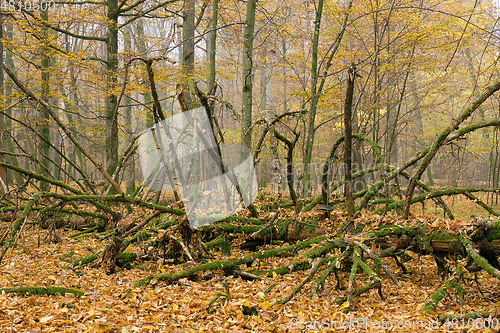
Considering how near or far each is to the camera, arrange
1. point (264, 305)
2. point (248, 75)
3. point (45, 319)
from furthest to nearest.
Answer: point (248, 75) → point (264, 305) → point (45, 319)

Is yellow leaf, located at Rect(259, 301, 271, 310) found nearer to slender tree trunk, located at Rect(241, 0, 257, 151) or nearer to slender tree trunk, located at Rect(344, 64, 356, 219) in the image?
slender tree trunk, located at Rect(344, 64, 356, 219)

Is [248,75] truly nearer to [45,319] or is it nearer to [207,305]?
[207,305]

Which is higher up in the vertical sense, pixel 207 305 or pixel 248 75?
pixel 248 75

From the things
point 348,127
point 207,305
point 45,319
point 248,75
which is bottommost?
point 207,305

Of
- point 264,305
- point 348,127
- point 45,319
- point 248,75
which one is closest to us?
point 45,319

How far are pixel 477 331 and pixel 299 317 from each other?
125 cm

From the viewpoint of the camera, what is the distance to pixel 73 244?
4996mm

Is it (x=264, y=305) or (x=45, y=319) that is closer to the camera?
(x=45, y=319)

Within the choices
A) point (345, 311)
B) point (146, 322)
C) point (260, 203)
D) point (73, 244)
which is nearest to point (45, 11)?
point (73, 244)

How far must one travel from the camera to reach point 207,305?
9.07 ft

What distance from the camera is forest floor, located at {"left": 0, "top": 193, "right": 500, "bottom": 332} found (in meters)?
2.37

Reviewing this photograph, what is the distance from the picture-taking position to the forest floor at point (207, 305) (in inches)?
93.3

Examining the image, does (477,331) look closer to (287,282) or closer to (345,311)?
(345,311)

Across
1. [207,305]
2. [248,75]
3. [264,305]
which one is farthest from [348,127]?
[248,75]
